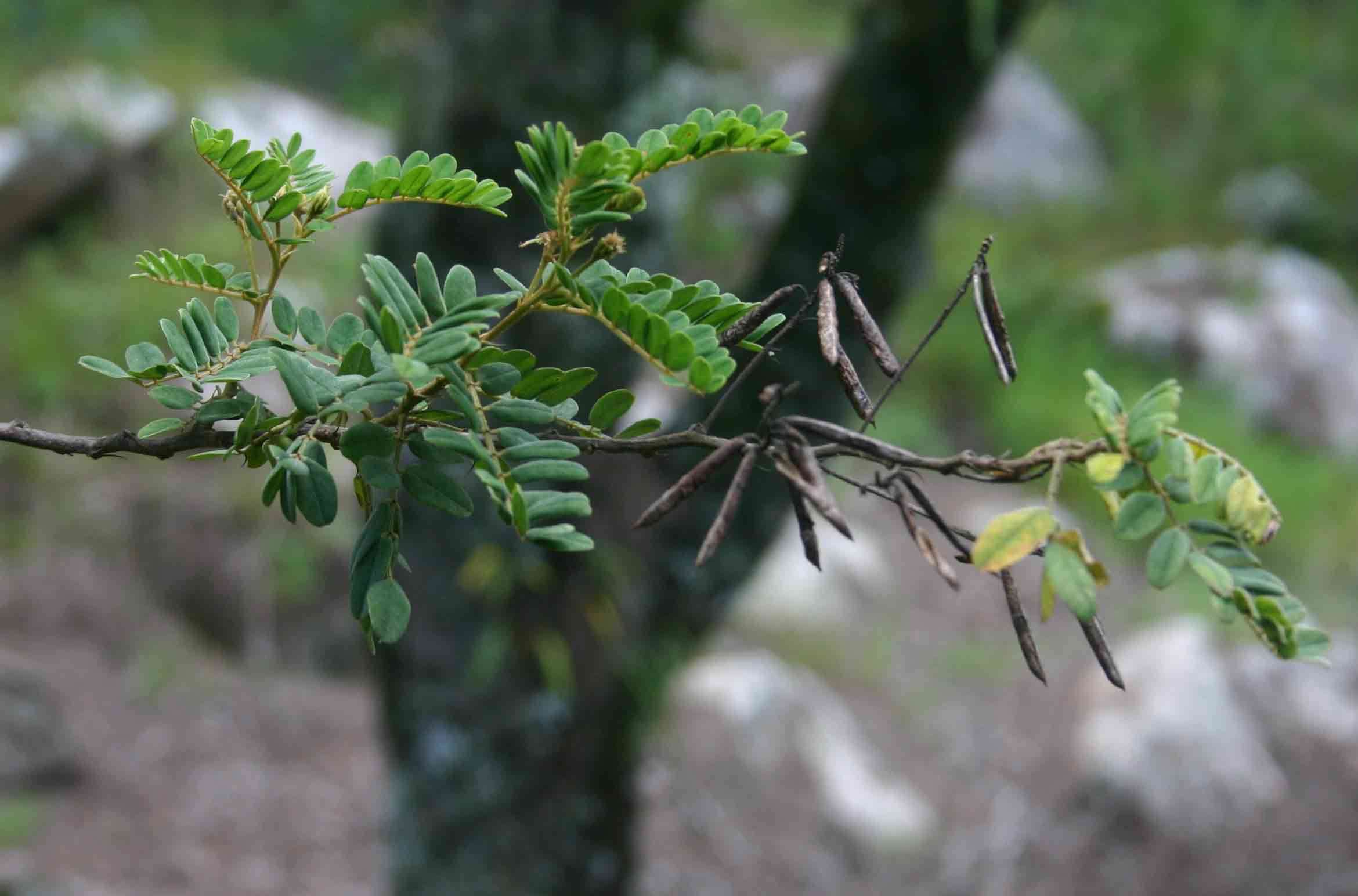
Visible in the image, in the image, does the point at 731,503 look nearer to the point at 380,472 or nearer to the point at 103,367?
the point at 380,472

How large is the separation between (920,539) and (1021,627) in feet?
0.17

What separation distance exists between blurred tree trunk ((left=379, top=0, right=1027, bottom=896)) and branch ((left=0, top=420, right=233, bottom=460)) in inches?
52.7

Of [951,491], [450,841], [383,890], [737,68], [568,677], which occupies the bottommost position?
[383,890]

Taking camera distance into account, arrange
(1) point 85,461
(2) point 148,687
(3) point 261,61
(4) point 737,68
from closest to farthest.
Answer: (2) point 148,687, (1) point 85,461, (3) point 261,61, (4) point 737,68

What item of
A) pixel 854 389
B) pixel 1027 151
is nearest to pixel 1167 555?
pixel 854 389

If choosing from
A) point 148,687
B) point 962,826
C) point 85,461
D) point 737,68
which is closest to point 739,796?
point 962,826

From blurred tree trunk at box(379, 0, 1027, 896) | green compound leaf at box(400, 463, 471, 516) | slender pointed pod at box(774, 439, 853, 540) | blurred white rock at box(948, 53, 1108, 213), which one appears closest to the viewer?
slender pointed pod at box(774, 439, 853, 540)

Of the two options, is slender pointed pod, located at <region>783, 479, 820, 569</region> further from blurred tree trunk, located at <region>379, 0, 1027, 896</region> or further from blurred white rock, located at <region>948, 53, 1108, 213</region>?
blurred white rock, located at <region>948, 53, 1108, 213</region>

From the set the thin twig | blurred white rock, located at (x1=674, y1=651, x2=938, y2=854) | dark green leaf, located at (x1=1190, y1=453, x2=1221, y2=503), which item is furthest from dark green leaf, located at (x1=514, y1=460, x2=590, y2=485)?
blurred white rock, located at (x1=674, y1=651, x2=938, y2=854)

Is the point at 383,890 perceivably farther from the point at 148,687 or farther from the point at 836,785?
the point at 836,785

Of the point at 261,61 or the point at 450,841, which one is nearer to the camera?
the point at 450,841

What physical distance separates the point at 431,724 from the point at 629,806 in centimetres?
38

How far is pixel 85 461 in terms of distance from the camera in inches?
127

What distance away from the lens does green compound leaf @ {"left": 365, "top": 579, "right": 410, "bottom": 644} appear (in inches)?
18.0
